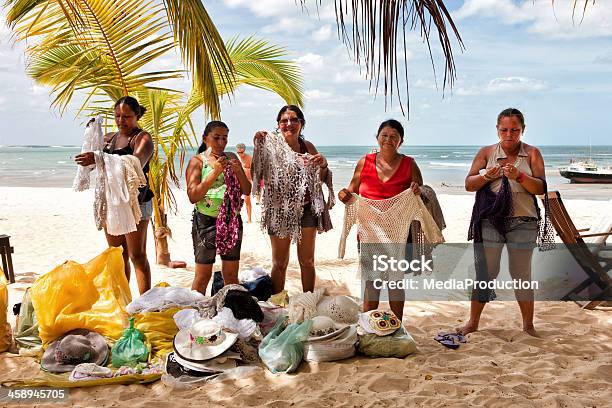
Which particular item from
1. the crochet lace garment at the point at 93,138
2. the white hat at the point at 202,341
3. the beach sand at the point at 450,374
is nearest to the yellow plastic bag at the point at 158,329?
the white hat at the point at 202,341

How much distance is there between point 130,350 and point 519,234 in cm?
262

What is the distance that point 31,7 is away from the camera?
4926mm

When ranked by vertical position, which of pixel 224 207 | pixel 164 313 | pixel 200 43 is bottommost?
pixel 164 313

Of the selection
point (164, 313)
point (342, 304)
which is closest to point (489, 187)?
point (342, 304)

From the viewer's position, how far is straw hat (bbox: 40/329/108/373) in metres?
3.48

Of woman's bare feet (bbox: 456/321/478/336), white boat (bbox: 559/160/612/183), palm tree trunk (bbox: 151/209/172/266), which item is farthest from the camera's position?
white boat (bbox: 559/160/612/183)

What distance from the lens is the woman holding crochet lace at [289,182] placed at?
422 cm

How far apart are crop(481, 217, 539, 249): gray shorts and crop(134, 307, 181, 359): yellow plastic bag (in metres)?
2.26

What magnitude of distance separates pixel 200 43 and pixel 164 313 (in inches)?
72.0

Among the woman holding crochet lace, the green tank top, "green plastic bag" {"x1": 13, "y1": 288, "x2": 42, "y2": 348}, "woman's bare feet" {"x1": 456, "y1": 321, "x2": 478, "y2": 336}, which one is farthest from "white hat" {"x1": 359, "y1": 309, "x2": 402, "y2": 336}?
"green plastic bag" {"x1": 13, "y1": 288, "x2": 42, "y2": 348}

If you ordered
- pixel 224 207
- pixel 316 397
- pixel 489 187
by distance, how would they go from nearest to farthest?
1. pixel 316 397
2. pixel 489 187
3. pixel 224 207

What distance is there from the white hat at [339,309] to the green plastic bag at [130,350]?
3.80ft

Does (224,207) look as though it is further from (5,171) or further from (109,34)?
(5,171)

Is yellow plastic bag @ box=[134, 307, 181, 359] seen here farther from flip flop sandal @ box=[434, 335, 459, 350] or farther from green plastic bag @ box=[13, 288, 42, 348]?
flip flop sandal @ box=[434, 335, 459, 350]
